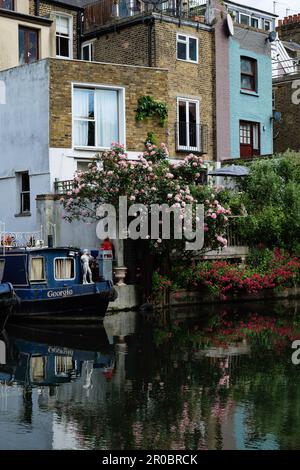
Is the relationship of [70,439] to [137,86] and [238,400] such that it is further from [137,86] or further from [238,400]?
[137,86]

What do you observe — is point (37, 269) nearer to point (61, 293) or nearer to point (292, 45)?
point (61, 293)

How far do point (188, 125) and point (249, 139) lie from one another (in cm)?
457

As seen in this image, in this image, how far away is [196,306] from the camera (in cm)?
3091

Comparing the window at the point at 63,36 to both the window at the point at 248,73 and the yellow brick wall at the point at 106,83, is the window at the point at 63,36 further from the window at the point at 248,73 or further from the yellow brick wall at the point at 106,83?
the window at the point at 248,73

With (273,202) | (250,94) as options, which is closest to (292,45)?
(250,94)

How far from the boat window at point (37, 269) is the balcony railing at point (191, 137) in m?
12.5

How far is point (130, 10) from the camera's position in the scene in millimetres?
38625

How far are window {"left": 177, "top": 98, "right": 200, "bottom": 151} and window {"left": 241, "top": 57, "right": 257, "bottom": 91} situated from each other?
3795 mm

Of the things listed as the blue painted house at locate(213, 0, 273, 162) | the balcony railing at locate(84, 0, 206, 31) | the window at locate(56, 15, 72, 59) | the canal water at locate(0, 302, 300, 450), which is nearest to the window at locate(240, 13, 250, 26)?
the blue painted house at locate(213, 0, 273, 162)

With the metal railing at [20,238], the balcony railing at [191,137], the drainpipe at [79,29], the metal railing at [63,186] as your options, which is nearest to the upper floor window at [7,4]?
the drainpipe at [79,29]

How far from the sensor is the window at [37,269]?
26.5m

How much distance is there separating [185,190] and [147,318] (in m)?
4.72

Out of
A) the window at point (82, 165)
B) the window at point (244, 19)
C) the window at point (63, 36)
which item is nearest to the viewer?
the window at point (82, 165)

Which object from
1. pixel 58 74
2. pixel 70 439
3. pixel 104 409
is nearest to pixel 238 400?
pixel 104 409
